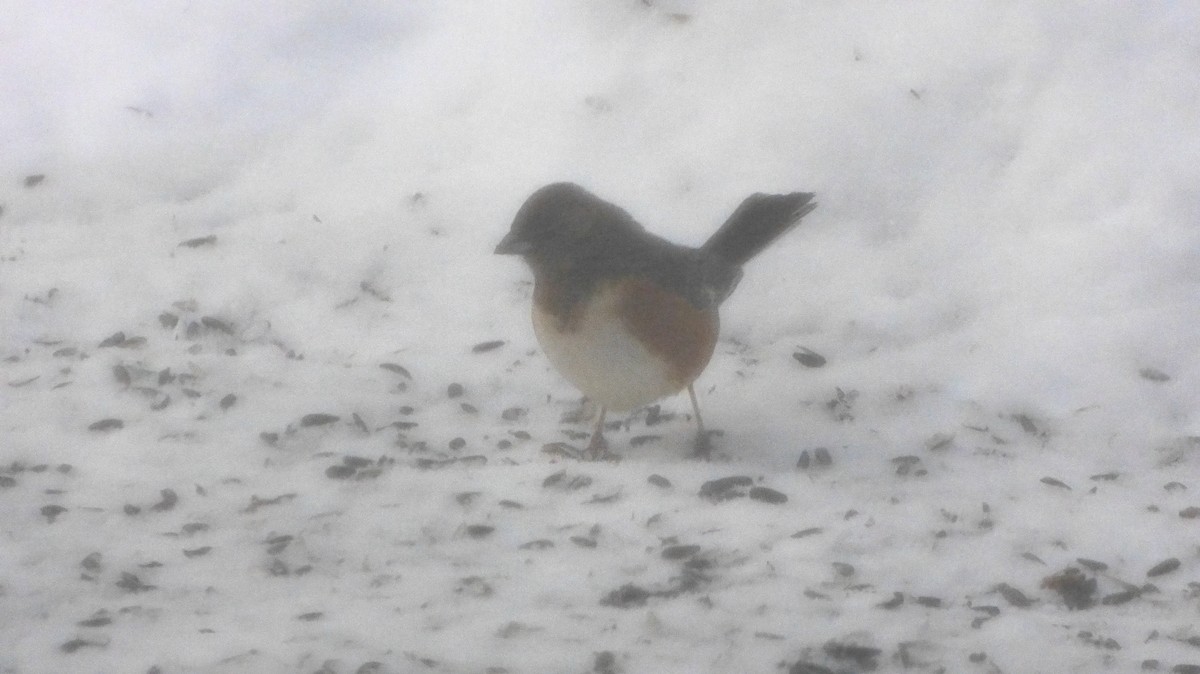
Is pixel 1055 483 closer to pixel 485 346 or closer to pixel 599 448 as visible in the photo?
pixel 599 448

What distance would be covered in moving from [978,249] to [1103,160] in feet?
2.01

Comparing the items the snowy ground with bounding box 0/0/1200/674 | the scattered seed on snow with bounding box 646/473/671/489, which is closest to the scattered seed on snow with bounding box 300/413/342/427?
the snowy ground with bounding box 0/0/1200/674

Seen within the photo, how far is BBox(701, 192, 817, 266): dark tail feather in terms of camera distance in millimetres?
5184

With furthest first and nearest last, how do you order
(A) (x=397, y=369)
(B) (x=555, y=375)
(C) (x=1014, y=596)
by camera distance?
(B) (x=555, y=375) < (A) (x=397, y=369) < (C) (x=1014, y=596)

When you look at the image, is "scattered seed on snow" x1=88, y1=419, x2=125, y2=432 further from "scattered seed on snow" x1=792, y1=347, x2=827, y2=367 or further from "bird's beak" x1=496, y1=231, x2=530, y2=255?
"scattered seed on snow" x1=792, y1=347, x2=827, y2=367

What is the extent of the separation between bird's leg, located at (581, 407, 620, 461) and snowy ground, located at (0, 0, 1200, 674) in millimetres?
105

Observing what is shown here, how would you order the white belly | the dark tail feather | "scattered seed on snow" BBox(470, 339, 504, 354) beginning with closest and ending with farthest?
the white belly < the dark tail feather < "scattered seed on snow" BBox(470, 339, 504, 354)

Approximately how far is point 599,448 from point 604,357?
38cm

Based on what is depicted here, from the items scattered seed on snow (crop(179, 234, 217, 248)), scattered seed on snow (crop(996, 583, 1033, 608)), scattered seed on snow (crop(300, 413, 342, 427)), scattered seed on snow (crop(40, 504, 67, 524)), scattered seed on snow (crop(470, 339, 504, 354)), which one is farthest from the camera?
scattered seed on snow (crop(179, 234, 217, 248))

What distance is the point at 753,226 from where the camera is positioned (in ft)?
17.1

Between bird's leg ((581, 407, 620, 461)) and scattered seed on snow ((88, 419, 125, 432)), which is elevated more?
bird's leg ((581, 407, 620, 461))

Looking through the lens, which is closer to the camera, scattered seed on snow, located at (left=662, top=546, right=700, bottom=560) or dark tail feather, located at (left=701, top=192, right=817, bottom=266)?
scattered seed on snow, located at (left=662, top=546, right=700, bottom=560)

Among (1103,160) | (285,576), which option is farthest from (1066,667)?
(1103,160)

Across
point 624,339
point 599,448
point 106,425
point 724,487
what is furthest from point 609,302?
point 106,425
